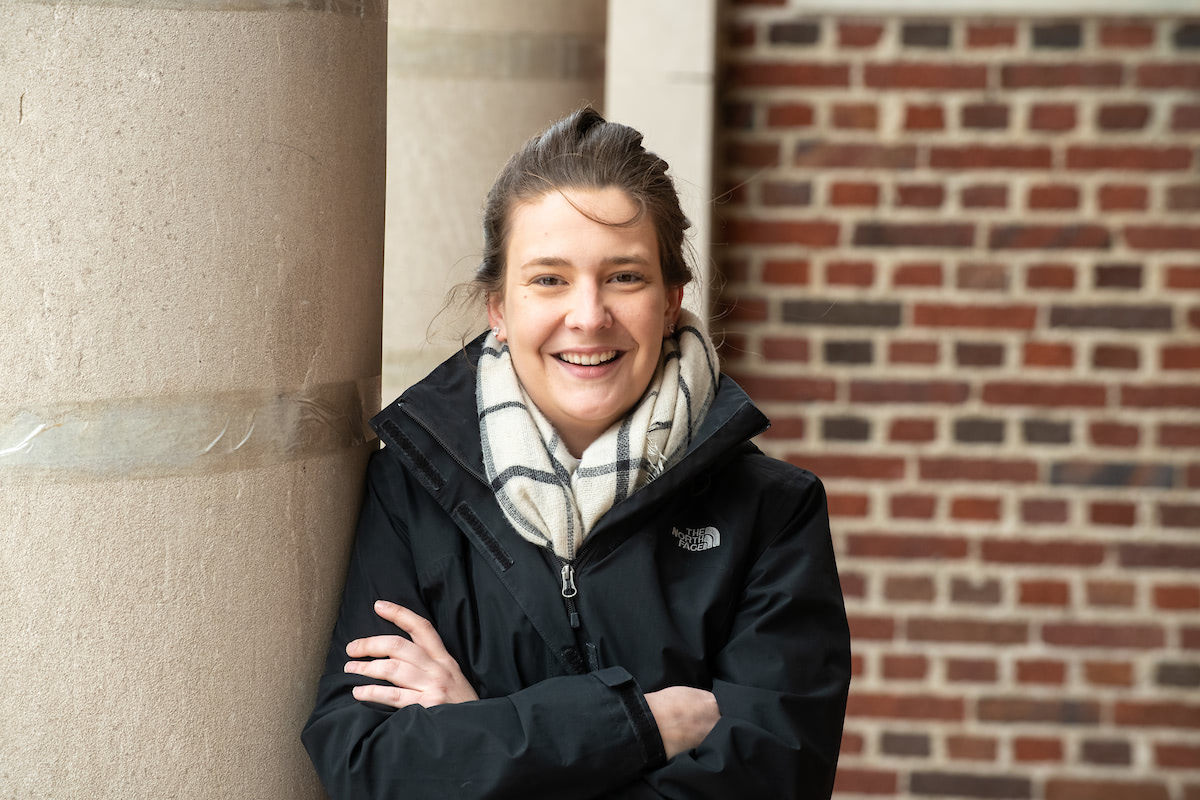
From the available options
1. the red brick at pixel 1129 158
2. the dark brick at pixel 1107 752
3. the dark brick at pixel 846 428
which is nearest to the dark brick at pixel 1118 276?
the red brick at pixel 1129 158

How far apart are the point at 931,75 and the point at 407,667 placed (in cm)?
248

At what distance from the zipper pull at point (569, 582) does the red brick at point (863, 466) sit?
188 cm

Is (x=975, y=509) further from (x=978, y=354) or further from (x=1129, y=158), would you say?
(x=1129, y=158)

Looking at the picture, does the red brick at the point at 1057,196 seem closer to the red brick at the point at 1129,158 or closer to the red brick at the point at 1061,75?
the red brick at the point at 1129,158

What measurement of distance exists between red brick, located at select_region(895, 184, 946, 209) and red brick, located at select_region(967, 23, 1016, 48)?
40 centimetres

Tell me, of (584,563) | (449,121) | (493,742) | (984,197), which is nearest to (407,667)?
(493,742)

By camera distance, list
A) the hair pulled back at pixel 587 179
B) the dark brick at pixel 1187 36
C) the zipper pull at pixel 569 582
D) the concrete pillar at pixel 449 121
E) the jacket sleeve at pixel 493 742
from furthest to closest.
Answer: the dark brick at pixel 1187 36
the concrete pillar at pixel 449 121
the hair pulled back at pixel 587 179
the zipper pull at pixel 569 582
the jacket sleeve at pixel 493 742

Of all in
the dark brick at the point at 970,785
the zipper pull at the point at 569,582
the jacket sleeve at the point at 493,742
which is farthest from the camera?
the dark brick at the point at 970,785

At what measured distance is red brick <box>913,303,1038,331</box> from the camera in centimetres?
344

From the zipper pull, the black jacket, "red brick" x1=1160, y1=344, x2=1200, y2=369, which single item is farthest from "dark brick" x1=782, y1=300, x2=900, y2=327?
the zipper pull

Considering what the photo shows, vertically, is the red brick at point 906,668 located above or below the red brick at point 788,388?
below

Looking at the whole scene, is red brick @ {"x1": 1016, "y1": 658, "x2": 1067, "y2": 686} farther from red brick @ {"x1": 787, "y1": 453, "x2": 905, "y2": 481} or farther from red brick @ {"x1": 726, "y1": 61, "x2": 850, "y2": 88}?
red brick @ {"x1": 726, "y1": 61, "x2": 850, "y2": 88}

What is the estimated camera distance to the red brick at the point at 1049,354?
11.2 ft

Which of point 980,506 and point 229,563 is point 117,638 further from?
point 980,506
